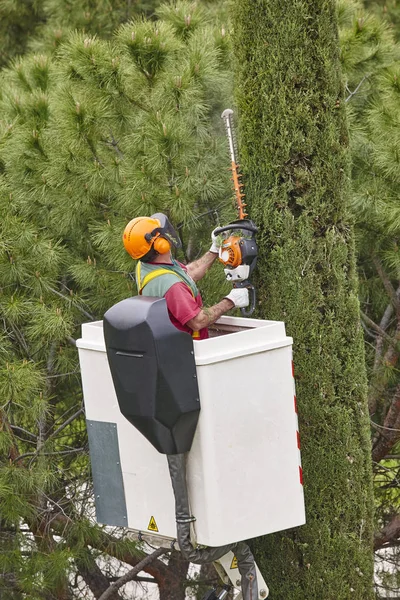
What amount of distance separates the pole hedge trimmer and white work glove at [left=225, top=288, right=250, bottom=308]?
0.08 meters

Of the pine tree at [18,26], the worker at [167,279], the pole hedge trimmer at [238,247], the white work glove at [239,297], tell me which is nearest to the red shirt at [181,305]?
the worker at [167,279]

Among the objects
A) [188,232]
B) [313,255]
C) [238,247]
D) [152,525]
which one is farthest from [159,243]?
[188,232]

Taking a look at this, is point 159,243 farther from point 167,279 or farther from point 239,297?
point 239,297

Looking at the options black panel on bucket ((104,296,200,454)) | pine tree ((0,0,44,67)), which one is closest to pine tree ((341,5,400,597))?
black panel on bucket ((104,296,200,454))

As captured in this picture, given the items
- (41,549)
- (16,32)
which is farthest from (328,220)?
(16,32)

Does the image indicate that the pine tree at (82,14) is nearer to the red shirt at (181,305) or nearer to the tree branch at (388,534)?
the red shirt at (181,305)

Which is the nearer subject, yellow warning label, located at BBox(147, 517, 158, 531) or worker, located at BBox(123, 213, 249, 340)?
worker, located at BBox(123, 213, 249, 340)

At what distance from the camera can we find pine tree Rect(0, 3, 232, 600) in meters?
4.80

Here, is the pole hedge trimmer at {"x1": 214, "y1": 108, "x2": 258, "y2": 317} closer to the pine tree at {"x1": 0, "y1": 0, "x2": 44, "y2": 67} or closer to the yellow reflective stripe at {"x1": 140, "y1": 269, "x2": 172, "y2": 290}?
the yellow reflective stripe at {"x1": 140, "y1": 269, "x2": 172, "y2": 290}

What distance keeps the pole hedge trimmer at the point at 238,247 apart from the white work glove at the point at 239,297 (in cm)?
8

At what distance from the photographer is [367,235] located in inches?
212

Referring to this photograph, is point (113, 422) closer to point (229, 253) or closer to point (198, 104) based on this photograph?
point (229, 253)

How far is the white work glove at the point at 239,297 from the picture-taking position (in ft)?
13.0

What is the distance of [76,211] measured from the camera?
5094 millimetres
